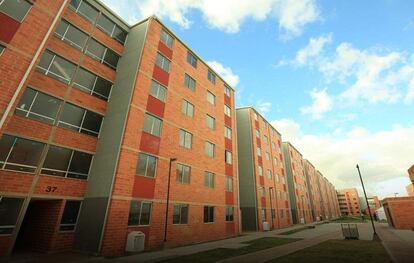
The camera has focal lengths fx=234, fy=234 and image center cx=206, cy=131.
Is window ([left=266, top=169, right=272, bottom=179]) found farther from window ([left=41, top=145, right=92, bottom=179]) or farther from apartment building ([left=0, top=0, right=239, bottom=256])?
window ([left=41, top=145, right=92, bottom=179])

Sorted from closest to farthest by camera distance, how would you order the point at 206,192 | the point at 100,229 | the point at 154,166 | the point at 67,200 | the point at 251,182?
the point at 100,229, the point at 67,200, the point at 154,166, the point at 206,192, the point at 251,182

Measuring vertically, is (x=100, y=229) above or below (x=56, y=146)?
below

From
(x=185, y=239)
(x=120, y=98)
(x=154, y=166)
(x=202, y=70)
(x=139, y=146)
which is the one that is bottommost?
(x=185, y=239)

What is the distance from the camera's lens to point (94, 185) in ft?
52.2

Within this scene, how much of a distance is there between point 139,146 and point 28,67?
317 inches

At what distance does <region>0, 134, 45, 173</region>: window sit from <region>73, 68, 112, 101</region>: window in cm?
530

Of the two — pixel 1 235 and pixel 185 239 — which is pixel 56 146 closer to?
pixel 1 235

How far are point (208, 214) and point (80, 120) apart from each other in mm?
14118

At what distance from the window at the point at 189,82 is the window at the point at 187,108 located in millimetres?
2001

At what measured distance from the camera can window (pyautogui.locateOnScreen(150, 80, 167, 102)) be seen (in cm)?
1985

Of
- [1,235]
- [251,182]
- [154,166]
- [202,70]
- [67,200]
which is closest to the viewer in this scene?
[1,235]

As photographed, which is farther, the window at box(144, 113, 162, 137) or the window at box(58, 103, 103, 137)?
the window at box(144, 113, 162, 137)

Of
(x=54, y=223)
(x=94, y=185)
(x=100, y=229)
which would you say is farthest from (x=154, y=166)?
(x=54, y=223)

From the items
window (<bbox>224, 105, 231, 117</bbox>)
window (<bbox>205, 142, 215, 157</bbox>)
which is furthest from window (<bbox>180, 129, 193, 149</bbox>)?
window (<bbox>224, 105, 231, 117</bbox>)
